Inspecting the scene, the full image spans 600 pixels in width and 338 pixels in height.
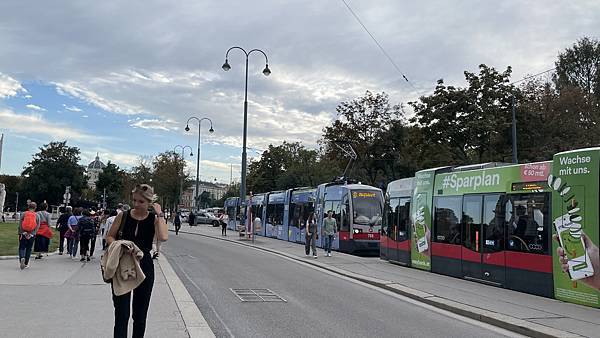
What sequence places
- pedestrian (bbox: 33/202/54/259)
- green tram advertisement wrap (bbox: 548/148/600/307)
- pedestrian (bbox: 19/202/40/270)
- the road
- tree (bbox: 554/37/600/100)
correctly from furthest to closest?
1. tree (bbox: 554/37/600/100)
2. pedestrian (bbox: 33/202/54/259)
3. pedestrian (bbox: 19/202/40/270)
4. green tram advertisement wrap (bbox: 548/148/600/307)
5. the road

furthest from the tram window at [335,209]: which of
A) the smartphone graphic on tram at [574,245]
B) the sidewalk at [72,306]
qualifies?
the smartphone graphic on tram at [574,245]

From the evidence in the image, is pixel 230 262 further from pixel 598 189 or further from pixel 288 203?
pixel 288 203

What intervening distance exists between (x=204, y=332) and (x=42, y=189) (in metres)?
68.9

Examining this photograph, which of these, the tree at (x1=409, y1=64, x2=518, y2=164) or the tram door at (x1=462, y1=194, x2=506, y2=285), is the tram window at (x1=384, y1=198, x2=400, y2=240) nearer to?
the tram door at (x1=462, y1=194, x2=506, y2=285)

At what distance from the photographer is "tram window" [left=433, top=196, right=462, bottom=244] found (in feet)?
48.6

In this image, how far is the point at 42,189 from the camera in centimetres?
6906

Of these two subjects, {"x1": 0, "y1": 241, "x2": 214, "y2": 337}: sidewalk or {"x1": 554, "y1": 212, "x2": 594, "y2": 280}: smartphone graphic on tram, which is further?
{"x1": 554, "y1": 212, "x2": 594, "y2": 280}: smartphone graphic on tram

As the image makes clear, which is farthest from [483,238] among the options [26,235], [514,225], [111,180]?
[111,180]

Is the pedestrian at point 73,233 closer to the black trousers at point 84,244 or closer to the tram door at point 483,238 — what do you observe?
the black trousers at point 84,244

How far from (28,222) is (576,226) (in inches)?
516

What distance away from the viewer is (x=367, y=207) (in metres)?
24.5

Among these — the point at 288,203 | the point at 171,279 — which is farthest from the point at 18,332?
the point at 288,203

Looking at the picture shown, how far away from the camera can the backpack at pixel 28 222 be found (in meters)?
14.4

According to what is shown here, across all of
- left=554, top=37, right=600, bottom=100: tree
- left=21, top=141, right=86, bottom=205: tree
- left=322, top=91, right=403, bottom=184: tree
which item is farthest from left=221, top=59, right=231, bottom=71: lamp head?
left=21, top=141, right=86, bottom=205: tree
